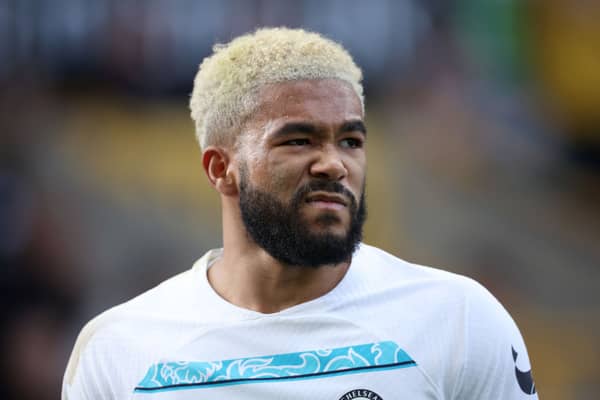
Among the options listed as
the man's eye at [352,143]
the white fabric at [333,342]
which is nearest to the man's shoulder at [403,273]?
the white fabric at [333,342]

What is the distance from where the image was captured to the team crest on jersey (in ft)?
9.49

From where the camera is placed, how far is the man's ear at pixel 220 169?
3.34 m

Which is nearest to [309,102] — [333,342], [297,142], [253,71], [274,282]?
[297,142]

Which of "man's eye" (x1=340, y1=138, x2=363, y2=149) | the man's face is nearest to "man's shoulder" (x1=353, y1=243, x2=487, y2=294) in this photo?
the man's face

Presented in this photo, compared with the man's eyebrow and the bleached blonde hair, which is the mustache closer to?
the man's eyebrow

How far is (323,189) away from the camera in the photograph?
3.00 m

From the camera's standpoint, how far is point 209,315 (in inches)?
126

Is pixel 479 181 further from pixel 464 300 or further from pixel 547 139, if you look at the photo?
pixel 464 300

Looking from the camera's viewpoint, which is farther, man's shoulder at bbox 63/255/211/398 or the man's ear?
the man's ear

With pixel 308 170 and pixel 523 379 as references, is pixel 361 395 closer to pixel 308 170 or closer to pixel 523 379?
pixel 523 379

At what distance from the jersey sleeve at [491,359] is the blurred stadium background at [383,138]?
5.06 m

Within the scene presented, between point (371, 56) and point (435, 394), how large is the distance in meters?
6.04

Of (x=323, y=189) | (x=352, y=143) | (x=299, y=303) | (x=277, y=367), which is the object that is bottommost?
(x=277, y=367)

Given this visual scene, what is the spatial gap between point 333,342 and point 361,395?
204 mm
